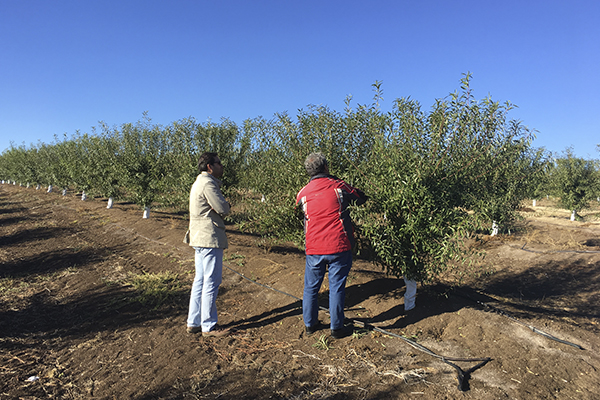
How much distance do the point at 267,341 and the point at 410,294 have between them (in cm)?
207

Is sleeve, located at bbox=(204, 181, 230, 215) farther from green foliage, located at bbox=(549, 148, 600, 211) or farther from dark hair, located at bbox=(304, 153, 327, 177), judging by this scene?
green foliage, located at bbox=(549, 148, 600, 211)

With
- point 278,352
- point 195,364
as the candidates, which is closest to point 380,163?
point 278,352

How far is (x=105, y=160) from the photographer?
1742cm

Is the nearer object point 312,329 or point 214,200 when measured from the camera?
point 214,200

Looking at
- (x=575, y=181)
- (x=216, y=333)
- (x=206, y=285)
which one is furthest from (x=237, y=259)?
(x=575, y=181)

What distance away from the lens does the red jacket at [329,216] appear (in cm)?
389

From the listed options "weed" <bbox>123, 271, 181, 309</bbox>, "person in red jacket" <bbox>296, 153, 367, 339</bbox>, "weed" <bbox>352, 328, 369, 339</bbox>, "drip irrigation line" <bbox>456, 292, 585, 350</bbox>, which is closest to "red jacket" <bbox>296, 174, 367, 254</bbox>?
"person in red jacket" <bbox>296, 153, 367, 339</bbox>

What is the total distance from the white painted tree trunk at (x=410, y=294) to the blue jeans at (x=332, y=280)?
1208 mm

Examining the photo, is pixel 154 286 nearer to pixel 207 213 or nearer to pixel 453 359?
pixel 207 213

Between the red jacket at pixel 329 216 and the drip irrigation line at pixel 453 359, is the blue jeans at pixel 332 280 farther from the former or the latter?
the drip irrigation line at pixel 453 359

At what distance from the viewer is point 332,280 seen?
3975mm

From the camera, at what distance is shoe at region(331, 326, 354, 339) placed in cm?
410

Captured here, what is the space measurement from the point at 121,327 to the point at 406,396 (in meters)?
4.00

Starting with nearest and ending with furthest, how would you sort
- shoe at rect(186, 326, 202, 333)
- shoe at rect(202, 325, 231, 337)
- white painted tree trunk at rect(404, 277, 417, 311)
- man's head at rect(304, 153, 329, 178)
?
man's head at rect(304, 153, 329, 178)
shoe at rect(202, 325, 231, 337)
shoe at rect(186, 326, 202, 333)
white painted tree trunk at rect(404, 277, 417, 311)
